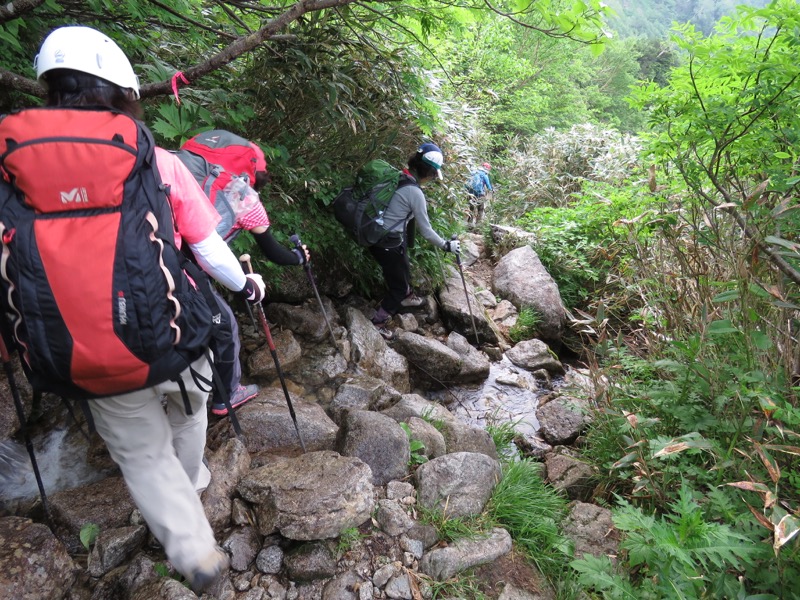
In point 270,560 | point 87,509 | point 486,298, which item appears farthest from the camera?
point 486,298

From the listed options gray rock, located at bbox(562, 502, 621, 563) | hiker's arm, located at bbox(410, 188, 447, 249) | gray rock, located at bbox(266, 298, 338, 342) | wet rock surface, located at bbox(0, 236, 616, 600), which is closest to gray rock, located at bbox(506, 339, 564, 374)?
wet rock surface, located at bbox(0, 236, 616, 600)

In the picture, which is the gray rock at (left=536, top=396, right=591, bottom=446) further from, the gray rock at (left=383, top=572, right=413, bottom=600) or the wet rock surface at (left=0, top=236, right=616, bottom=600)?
the gray rock at (left=383, top=572, right=413, bottom=600)

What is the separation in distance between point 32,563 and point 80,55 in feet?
6.95

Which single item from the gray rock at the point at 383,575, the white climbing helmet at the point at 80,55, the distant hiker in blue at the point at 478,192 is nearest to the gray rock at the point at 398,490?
the gray rock at the point at 383,575

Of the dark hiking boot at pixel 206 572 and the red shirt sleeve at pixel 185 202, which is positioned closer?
the red shirt sleeve at pixel 185 202

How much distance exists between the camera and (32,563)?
6.81 feet

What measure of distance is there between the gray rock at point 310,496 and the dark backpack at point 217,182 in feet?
4.66

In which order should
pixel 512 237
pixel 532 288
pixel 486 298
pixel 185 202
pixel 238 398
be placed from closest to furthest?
pixel 185 202 → pixel 238 398 → pixel 532 288 → pixel 486 298 → pixel 512 237

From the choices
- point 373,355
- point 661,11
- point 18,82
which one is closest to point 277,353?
point 373,355

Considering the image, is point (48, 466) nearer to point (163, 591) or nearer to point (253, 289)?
point (163, 591)

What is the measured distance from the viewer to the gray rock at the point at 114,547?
2.24 meters

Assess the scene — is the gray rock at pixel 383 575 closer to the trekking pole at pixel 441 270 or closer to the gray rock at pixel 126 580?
the gray rock at pixel 126 580

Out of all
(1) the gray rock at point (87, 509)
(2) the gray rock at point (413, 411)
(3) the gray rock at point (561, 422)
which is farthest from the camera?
(3) the gray rock at point (561, 422)

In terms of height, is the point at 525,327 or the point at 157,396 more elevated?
the point at 157,396
